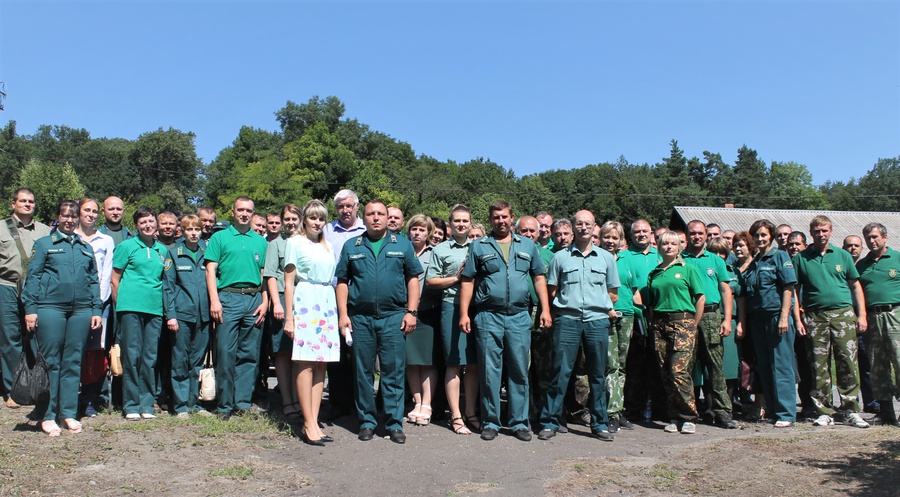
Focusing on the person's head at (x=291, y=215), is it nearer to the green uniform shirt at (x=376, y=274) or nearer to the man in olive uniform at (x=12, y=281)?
the green uniform shirt at (x=376, y=274)

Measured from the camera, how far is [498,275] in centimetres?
656

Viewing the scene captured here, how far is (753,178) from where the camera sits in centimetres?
8225

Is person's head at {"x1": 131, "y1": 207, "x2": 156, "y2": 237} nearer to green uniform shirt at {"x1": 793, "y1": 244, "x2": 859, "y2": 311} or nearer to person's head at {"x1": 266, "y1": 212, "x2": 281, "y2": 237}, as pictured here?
person's head at {"x1": 266, "y1": 212, "x2": 281, "y2": 237}

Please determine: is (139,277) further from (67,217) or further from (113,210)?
(113,210)

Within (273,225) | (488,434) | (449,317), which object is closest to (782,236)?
(449,317)

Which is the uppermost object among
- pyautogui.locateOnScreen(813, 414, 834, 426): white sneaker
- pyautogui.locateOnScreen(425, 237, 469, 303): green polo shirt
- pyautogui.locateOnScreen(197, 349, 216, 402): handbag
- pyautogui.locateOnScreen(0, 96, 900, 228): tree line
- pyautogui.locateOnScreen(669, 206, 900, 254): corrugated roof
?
pyautogui.locateOnScreen(0, 96, 900, 228): tree line

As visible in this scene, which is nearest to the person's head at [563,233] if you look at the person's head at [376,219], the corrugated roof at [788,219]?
the person's head at [376,219]

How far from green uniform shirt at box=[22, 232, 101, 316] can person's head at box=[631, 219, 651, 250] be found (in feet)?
18.7

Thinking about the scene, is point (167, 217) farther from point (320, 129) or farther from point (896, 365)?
point (320, 129)

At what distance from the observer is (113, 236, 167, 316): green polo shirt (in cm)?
704

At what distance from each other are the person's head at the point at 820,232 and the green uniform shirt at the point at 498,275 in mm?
3568

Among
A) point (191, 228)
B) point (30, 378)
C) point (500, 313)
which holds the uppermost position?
point (191, 228)

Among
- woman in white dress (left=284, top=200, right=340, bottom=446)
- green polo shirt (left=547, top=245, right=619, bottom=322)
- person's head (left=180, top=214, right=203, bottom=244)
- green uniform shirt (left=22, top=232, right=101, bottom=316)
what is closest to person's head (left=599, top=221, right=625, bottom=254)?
green polo shirt (left=547, top=245, right=619, bottom=322)

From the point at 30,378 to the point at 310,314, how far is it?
2516 mm
